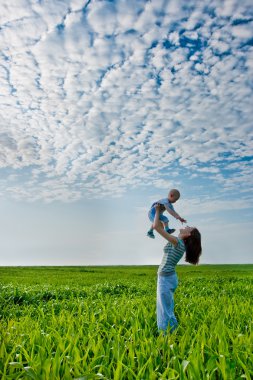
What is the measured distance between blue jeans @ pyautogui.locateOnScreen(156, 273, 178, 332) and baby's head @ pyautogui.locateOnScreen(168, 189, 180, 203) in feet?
3.93

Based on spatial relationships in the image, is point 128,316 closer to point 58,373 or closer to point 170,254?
point 170,254

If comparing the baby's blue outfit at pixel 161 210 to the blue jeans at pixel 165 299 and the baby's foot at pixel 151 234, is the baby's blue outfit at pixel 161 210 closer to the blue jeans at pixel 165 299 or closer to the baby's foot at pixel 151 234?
the baby's foot at pixel 151 234

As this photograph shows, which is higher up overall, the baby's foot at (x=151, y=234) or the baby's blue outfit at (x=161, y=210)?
the baby's blue outfit at (x=161, y=210)

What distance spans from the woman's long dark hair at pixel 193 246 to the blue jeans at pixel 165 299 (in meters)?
0.41

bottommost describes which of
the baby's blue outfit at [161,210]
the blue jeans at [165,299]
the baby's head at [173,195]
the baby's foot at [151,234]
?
the blue jeans at [165,299]

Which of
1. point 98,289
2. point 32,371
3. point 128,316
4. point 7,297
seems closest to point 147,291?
point 98,289

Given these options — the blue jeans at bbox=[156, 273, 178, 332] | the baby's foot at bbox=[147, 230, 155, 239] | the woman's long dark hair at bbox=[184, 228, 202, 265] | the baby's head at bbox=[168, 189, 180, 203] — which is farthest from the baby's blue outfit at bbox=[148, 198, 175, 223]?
the blue jeans at bbox=[156, 273, 178, 332]

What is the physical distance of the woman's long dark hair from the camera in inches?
248

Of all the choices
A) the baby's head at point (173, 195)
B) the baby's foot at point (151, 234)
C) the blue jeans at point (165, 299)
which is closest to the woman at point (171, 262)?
the blue jeans at point (165, 299)

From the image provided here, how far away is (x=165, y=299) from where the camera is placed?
6.16m

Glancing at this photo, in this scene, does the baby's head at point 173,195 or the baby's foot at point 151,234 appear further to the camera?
the baby's foot at point 151,234

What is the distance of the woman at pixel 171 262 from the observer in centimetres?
615

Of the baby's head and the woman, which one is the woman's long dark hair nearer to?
the woman

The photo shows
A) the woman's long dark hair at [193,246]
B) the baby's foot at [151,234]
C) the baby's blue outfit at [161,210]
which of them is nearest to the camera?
the baby's blue outfit at [161,210]
